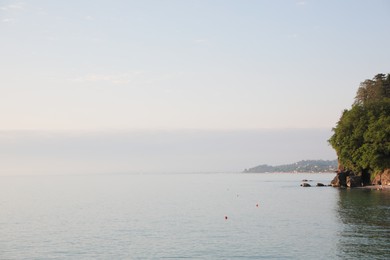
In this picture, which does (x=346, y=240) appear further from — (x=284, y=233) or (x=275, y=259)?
(x=275, y=259)

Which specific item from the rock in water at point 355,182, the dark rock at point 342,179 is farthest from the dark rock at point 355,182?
the dark rock at point 342,179

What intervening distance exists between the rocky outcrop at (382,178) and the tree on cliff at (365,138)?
2.32 m

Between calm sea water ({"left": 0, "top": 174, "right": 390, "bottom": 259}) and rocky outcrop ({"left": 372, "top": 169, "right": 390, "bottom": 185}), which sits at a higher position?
rocky outcrop ({"left": 372, "top": 169, "right": 390, "bottom": 185})

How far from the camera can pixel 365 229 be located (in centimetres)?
6031

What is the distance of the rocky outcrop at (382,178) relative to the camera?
438ft

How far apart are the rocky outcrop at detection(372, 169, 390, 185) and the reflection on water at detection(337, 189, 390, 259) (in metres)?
43.2

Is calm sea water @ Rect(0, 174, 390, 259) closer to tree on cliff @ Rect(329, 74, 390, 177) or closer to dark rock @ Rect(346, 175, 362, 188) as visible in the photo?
tree on cliff @ Rect(329, 74, 390, 177)

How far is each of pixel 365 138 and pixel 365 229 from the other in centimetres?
7654

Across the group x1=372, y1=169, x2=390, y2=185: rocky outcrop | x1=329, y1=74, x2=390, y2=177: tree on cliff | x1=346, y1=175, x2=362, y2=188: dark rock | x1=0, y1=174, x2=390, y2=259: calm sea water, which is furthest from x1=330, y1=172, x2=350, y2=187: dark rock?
x1=0, y1=174, x2=390, y2=259: calm sea water

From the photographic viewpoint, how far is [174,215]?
85.2 meters

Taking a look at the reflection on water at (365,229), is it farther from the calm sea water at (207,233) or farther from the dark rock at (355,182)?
the dark rock at (355,182)

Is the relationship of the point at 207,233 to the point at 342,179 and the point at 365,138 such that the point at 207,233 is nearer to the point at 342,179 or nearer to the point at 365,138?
the point at 365,138

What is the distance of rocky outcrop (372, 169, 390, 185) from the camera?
134 meters

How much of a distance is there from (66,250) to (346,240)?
30.3m
